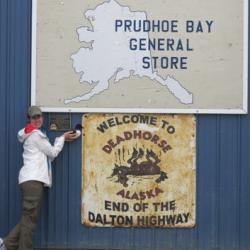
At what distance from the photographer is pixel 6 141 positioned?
25.2 ft

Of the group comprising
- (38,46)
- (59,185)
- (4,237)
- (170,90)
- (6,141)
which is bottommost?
→ (4,237)

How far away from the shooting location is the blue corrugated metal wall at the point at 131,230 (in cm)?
763

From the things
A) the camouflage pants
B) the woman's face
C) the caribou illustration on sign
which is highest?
the woman's face

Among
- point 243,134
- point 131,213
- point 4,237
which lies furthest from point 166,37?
point 4,237

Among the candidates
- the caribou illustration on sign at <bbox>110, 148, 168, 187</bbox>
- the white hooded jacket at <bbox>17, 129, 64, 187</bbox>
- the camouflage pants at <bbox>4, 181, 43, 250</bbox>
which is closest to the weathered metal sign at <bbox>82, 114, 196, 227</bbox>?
the caribou illustration on sign at <bbox>110, 148, 168, 187</bbox>

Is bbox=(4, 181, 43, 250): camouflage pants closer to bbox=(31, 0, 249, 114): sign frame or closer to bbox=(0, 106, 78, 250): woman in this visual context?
bbox=(0, 106, 78, 250): woman

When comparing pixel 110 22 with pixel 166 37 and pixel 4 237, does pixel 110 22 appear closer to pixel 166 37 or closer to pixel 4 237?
pixel 166 37

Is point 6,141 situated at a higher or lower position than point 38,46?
lower

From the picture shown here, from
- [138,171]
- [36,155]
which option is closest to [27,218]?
[36,155]

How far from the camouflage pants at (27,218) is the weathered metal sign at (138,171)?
1.88 feet

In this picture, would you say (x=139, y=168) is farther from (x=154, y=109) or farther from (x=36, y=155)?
(x=36, y=155)

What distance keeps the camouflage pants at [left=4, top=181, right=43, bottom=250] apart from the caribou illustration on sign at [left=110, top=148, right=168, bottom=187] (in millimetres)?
867

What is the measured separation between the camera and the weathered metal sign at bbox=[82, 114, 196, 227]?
762 cm

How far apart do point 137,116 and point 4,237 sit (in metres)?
1.96
